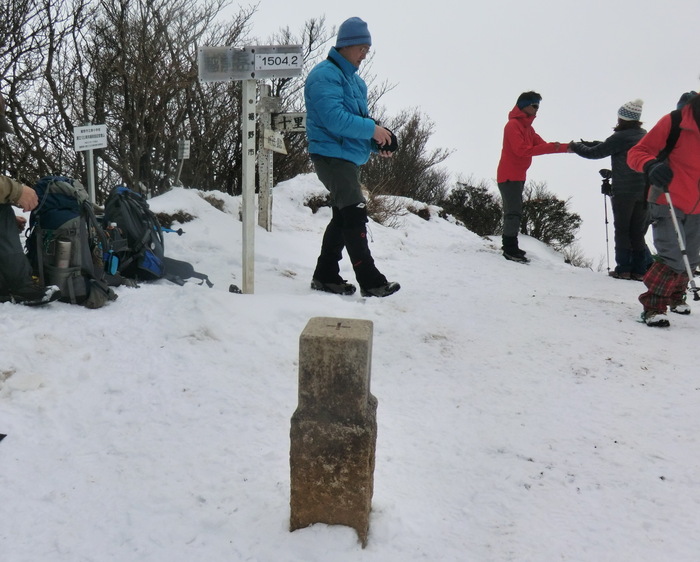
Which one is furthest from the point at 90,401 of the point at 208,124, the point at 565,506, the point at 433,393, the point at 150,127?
the point at 208,124

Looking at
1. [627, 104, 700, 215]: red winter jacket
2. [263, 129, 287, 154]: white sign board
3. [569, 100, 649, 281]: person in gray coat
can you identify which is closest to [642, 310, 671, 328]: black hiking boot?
[627, 104, 700, 215]: red winter jacket

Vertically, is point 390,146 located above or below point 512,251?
above

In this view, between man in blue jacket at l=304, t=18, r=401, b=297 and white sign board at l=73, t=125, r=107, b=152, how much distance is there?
277cm

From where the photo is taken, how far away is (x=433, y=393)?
9.71ft

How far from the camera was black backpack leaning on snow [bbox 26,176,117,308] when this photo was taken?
340 cm

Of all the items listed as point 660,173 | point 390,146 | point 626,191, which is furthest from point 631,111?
point 390,146

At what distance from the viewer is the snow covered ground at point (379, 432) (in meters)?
1.84

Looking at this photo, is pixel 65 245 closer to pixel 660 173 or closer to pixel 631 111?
pixel 660 173

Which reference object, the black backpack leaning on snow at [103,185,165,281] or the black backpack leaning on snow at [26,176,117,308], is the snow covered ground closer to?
the black backpack leaning on snow at [26,176,117,308]

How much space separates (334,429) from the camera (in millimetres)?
1699

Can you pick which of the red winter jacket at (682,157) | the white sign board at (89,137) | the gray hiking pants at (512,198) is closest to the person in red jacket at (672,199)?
the red winter jacket at (682,157)

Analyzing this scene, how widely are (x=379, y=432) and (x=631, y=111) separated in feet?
16.9

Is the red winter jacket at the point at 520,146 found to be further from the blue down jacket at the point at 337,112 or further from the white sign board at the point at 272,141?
the blue down jacket at the point at 337,112

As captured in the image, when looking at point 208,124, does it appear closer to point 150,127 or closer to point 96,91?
point 150,127
